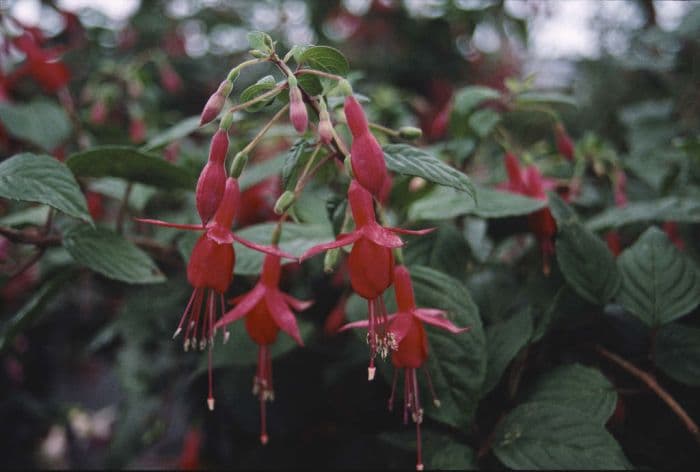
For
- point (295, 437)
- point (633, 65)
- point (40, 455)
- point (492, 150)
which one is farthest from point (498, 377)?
point (40, 455)

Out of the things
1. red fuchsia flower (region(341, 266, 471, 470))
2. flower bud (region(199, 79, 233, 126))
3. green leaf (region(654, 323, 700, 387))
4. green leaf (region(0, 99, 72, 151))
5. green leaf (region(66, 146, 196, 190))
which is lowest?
green leaf (region(654, 323, 700, 387))

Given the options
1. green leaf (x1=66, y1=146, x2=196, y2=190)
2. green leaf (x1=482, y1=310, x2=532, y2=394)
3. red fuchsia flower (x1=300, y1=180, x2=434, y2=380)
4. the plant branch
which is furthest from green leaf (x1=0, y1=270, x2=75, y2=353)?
the plant branch

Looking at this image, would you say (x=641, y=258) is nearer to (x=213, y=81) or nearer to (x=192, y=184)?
(x=192, y=184)

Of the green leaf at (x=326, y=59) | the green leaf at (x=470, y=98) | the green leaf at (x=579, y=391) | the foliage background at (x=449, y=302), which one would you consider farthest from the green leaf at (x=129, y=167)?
the green leaf at (x=579, y=391)

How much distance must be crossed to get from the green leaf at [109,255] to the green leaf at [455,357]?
0.27 metres

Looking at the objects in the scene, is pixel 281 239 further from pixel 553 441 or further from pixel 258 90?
pixel 553 441

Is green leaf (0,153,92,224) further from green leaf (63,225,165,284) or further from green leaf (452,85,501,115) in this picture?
green leaf (452,85,501,115)

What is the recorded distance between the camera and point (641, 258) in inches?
21.9

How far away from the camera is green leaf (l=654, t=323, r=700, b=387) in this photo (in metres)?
0.50

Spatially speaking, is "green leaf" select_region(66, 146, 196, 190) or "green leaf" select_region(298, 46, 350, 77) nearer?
"green leaf" select_region(298, 46, 350, 77)

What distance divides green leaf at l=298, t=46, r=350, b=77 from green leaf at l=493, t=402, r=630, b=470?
35 centimetres

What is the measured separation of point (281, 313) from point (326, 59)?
217 mm

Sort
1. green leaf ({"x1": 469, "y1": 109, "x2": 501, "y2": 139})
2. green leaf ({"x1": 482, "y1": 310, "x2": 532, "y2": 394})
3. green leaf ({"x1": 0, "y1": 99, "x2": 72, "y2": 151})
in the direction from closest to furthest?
green leaf ({"x1": 482, "y1": 310, "x2": 532, "y2": 394}), green leaf ({"x1": 469, "y1": 109, "x2": 501, "y2": 139}), green leaf ({"x1": 0, "y1": 99, "x2": 72, "y2": 151})

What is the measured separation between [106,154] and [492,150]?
85 cm
